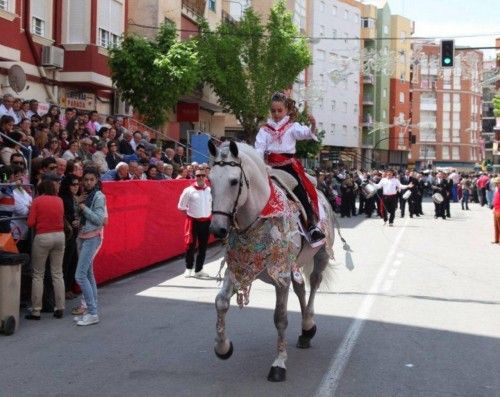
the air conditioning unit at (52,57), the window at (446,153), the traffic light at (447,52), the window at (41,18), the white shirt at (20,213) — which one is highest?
the window at (446,153)

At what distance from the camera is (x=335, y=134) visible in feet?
254

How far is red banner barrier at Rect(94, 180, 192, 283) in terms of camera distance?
41.8ft

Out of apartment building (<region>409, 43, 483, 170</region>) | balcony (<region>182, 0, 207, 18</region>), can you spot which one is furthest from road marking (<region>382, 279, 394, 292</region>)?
apartment building (<region>409, 43, 483, 170</region>)

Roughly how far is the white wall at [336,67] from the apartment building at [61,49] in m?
44.6

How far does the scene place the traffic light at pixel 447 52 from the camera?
24141 millimetres

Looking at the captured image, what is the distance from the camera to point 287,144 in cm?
771

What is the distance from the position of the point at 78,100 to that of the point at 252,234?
759 inches

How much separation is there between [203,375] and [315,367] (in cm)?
105

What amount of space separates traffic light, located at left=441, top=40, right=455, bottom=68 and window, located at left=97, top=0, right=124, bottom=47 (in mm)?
10682

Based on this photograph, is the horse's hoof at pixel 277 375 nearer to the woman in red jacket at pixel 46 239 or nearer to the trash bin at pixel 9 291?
the trash bin at pixel 9 291

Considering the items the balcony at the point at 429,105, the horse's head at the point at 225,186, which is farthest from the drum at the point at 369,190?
the balcony at the point at 429,105

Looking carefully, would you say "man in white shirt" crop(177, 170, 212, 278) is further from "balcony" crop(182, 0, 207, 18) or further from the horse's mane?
"balcony" crop(182, 0, 207, 18)

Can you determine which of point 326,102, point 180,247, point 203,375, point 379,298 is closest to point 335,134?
point 326,102

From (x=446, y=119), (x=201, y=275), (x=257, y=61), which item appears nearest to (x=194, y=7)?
(x=257, y=61)
